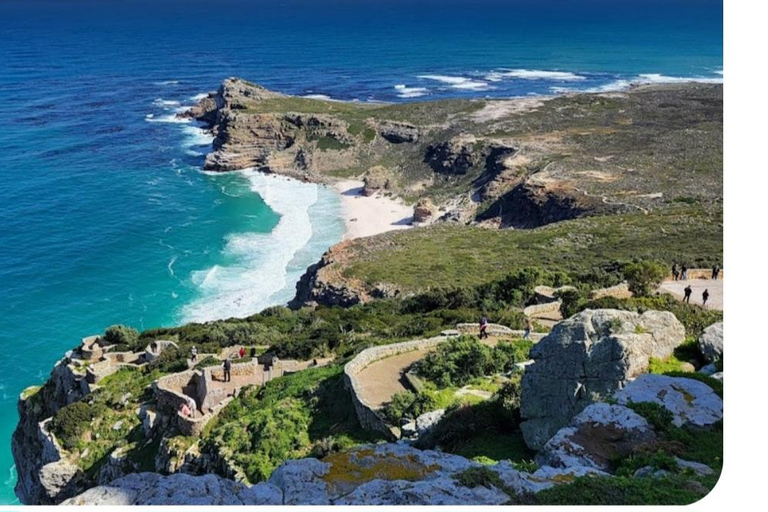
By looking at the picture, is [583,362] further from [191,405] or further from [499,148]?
[499,148]

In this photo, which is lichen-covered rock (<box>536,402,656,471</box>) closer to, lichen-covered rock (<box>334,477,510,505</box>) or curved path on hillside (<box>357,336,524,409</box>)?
lichen-covered rock (<box>334,477,510,505</box>)

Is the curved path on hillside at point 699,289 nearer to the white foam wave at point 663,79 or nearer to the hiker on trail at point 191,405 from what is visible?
the hiker on trail at point 191,405

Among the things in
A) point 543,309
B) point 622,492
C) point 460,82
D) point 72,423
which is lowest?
point 72,423

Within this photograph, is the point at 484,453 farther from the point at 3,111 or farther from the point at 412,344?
the point at 3,111

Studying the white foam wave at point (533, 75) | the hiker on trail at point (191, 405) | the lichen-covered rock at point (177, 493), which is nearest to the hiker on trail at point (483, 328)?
the hiker on trail at point (191, 405)

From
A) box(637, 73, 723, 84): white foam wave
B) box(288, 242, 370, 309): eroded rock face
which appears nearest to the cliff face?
box(288, 242, 370, 309): eroded rock face

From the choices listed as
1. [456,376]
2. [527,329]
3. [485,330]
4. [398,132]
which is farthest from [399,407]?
[398,132]
